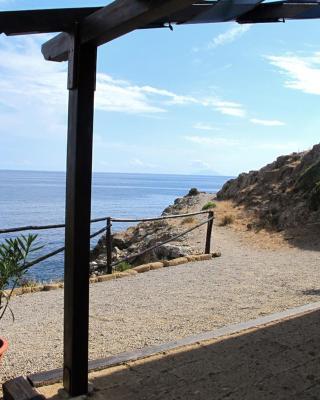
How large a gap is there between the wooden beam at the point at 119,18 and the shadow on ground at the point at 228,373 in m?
2.26

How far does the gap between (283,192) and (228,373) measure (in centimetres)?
1450

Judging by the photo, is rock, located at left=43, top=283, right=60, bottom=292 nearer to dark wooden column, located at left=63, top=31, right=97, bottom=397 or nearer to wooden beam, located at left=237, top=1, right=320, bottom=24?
dark wooden column, located at left=63, top=31, right=97, bottom=397

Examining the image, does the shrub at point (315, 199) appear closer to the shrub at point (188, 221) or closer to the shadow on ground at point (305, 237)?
the shadow on ground at point (305, 237)

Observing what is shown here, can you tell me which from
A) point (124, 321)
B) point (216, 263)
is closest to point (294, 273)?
point (216, 263)

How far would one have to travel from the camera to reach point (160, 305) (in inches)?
251

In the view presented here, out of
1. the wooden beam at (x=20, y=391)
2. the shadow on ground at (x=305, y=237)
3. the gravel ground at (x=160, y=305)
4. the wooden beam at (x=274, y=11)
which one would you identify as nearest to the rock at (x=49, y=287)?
the gravel ground at (x=160, y=305)

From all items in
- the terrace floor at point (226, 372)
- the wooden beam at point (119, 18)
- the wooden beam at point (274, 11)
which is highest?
the wooden beam at point (274, 11)

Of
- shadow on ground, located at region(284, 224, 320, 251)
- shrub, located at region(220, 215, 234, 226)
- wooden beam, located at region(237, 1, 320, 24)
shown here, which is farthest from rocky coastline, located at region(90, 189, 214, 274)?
wooden beam, located at region(237, 1, 320, 24)

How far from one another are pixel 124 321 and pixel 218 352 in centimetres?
162

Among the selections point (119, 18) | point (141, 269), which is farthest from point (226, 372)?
point (141, 269)

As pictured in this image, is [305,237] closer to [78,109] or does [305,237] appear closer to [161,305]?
[161,305]

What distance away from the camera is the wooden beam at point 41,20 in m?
2.93

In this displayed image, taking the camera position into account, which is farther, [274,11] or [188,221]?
[188,221]

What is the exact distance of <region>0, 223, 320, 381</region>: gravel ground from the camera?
4.71 m
